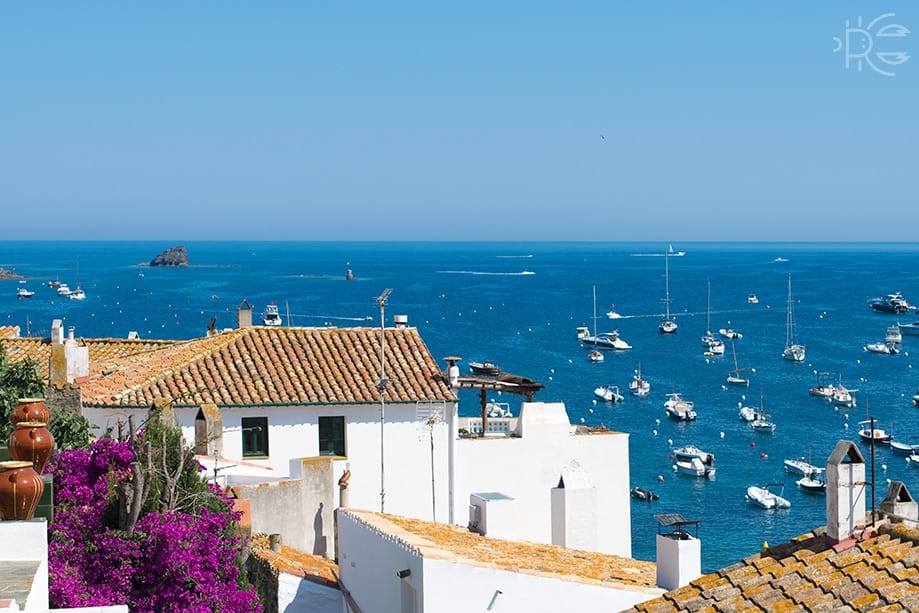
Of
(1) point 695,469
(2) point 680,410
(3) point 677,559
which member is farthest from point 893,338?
(3) point 677,559

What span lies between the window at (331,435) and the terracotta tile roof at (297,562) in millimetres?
3955

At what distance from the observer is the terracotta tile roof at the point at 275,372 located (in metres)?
25.5

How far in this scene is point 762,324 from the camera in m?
160

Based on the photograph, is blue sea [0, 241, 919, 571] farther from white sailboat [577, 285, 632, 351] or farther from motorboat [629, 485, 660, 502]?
white sailboat [577, 285, 632, 351]

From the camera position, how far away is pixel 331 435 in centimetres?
2608

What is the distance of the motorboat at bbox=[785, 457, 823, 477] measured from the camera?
229ft

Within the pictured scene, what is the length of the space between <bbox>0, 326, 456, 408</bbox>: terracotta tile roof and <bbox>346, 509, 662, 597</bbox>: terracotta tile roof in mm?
6588

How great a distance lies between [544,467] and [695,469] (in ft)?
157

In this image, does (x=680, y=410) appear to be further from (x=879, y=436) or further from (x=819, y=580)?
(x=819, y=580)

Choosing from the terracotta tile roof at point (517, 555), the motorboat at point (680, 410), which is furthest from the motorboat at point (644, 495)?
the terracotta tile roof at point (517, 555)

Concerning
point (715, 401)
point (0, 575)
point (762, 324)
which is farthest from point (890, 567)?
point (762, 324)

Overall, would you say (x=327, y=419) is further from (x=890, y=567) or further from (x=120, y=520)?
(x=890, y=567)

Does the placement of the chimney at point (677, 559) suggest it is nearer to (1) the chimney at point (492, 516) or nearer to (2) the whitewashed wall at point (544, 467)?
(1) the chimney at point (492, 516)

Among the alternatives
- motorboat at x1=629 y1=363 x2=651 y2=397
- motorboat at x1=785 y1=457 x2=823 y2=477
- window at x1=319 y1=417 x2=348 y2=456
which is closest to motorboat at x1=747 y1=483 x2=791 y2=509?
motorboat at x1=785 y1=457 x2=823 y2=477
